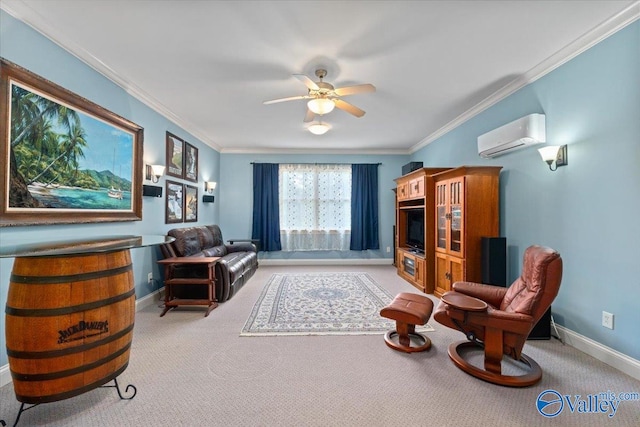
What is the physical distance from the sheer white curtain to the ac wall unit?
10.4ft

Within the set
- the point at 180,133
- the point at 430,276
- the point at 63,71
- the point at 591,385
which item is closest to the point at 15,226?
the point at 63,71

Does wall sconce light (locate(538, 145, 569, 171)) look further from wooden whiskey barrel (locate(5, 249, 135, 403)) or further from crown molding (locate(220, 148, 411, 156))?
crown molding (locate(220, 148, 411, 156))

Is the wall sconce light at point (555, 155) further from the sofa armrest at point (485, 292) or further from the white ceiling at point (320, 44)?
the sofa armrest at point (485, 292)

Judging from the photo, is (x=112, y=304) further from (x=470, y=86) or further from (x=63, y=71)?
(x=470, y=86)

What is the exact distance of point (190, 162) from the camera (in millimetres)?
4566

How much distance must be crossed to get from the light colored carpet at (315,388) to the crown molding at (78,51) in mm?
2563

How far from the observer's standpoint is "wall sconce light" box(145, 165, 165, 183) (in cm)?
341

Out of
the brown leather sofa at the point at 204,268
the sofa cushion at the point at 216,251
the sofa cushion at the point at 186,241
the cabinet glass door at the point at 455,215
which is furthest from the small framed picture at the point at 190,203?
the cabinet glass door at the point at 455,215

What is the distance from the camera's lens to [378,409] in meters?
1.63

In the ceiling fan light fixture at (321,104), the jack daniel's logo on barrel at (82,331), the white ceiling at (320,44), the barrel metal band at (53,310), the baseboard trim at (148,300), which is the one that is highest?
the white ceiling at (320,44)

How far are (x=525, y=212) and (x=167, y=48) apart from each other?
12.6 feet

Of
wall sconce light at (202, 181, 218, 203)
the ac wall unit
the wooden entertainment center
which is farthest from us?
wall sconce light at (202, 181, 218, 203)

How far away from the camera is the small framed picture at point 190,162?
4.39m

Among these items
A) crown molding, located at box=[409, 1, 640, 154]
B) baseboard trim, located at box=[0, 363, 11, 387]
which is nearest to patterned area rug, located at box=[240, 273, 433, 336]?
baseboard trim, located at box=[0, 363, 11, 387]
